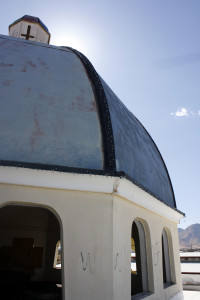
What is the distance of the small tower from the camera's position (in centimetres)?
1098

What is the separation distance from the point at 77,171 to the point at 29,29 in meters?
8.48

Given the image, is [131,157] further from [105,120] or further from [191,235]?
[191,235]

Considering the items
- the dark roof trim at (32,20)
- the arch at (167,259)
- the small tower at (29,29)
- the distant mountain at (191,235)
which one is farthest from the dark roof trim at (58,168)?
the distant mountain at (191,235)

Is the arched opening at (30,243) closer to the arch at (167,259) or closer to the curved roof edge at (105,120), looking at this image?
the arch at (167,259)

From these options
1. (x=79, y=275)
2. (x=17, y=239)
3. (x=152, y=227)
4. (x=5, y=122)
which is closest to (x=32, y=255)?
(x=17, y=239)

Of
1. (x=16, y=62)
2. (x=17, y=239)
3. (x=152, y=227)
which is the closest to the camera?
(x=16, y=62)

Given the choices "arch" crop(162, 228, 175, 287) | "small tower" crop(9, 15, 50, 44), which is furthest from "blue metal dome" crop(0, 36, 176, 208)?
"small tower" crop(9, 15, 50, 44)

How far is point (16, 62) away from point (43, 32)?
17.9 ft

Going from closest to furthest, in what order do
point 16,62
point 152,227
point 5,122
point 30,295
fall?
point 5,122
point 16,62
point 152,227
point 30,295

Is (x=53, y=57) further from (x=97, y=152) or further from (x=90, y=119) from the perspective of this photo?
(x=97, y=152)

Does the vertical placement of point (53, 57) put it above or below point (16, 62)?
above

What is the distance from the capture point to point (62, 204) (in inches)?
199

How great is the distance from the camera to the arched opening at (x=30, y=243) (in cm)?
997

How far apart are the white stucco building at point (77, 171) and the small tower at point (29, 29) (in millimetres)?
3529
